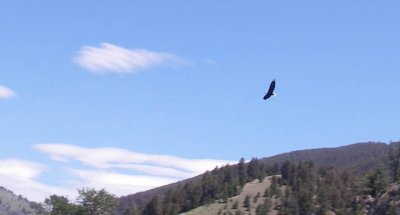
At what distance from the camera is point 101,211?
4779 inches

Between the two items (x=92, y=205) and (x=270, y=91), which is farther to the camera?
(x=92, y=205)

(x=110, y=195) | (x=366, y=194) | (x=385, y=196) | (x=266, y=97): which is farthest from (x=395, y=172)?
(x=266, y=97)

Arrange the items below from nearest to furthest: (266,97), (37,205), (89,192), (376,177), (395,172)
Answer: (266,97) → (89,192) → (37,205) → (376,177) → (395,172)

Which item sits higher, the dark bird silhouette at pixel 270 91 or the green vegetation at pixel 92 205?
the green vegetation at pixel 92 205

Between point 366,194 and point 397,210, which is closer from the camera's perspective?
point 397,210

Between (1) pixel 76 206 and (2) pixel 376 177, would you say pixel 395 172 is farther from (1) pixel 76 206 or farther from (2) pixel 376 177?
(1) pixel 76 206

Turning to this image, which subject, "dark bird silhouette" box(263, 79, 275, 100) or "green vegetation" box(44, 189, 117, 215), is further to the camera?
"green vegetation" box(44, 189, 117, 215)

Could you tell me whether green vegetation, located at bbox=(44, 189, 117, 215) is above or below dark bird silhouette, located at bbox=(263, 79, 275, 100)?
above

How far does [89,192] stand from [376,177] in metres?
82.6

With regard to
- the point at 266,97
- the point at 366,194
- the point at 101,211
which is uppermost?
the point at 366,194

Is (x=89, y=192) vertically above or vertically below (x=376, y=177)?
below

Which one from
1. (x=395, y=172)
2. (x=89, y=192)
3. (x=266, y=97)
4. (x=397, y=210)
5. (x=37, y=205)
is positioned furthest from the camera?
(x=395, y=172)

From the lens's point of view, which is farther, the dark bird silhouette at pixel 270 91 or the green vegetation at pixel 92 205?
Answer: the green vegetation at pixel 92 205

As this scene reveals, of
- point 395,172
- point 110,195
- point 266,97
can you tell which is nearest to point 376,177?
point 395,172
